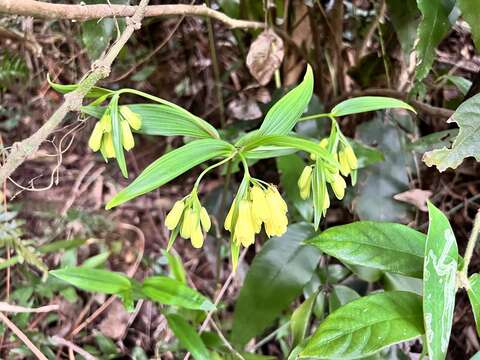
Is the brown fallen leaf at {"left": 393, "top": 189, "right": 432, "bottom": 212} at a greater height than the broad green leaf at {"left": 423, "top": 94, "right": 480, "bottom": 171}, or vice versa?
the broad green leaf at {"left": 423, "top": 94, "right": 480, "bottom": 171}

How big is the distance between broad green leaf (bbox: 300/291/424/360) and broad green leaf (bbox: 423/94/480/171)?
0.18 meters

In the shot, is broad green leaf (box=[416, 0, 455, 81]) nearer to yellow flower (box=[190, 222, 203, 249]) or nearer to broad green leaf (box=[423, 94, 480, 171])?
broad green leaf (box=[423, 94, 480, 171])

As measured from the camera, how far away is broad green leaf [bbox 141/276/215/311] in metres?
0.82

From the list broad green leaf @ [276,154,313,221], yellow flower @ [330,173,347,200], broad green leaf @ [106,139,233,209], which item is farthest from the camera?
broad green leaf @ [276,154,313,221]

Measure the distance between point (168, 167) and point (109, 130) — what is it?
4.2 inches

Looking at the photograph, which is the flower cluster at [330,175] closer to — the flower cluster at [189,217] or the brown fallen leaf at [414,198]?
the flower cluster at [189,217]

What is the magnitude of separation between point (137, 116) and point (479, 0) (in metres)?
0.46

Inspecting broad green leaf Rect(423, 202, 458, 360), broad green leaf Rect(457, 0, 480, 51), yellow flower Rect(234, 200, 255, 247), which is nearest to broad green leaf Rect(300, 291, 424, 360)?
broad green leaf Rect(423, 202, 458, 360)

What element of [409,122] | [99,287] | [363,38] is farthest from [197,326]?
[363,38]

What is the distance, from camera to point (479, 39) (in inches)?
28.3

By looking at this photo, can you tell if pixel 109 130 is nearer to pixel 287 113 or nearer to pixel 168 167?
pixel 168 167

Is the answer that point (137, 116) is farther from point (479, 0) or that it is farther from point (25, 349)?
point (25, 349)

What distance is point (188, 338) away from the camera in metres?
0.85

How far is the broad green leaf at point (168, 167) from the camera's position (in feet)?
1.76
